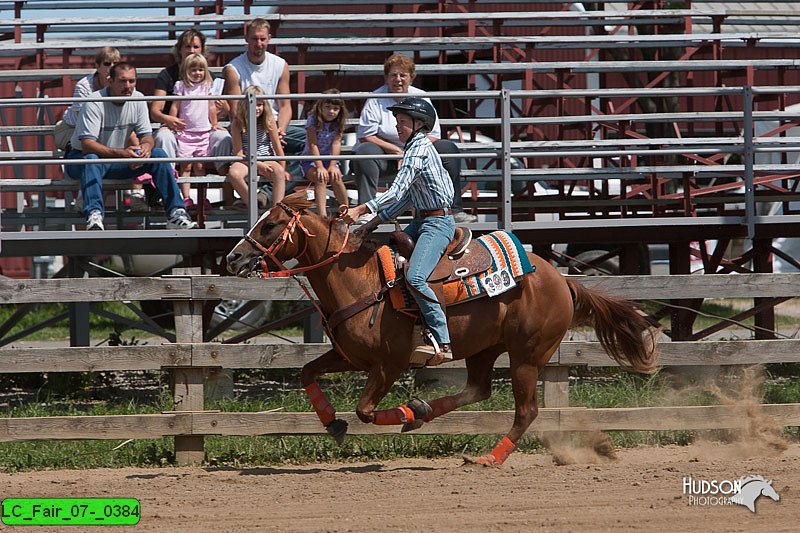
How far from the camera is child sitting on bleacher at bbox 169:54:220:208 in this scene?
10367 millimetres

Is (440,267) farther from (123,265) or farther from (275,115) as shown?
(123,265)

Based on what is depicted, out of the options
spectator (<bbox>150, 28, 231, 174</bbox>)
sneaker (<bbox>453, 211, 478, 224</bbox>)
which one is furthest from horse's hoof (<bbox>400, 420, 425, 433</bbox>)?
spectator (<bbox>150, 28, 231, 174</bbox>)

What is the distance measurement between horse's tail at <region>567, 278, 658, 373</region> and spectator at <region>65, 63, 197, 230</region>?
11.6ft

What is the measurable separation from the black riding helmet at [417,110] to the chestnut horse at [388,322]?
93 cm

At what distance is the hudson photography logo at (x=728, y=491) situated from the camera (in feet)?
21.9

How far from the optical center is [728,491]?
6922mm

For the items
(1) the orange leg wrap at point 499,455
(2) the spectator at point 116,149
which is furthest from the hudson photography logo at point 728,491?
(2) the spectator at point 116,149

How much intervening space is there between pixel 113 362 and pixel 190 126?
2.77 m

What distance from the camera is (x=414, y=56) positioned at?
1481 cm

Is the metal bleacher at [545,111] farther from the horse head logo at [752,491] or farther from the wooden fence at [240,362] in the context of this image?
the horse head logo at [752,491]

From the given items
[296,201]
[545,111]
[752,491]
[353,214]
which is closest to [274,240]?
[296,201]

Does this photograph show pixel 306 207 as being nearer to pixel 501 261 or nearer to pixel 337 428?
pixel 501 261

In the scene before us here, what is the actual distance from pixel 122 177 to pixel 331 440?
10.3 ft

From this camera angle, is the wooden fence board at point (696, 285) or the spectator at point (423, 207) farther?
the wooden fence board at point (696, 285)
